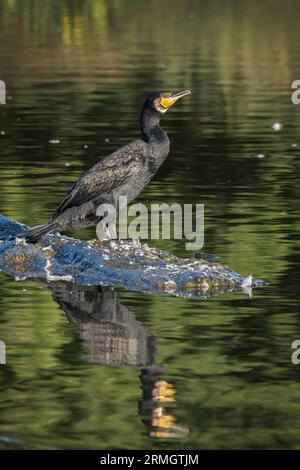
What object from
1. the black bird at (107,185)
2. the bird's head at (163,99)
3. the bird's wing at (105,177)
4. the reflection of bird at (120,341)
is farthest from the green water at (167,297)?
the bird's head at (163,99)

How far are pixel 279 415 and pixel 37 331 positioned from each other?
2.58 metres

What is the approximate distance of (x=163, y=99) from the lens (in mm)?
14055

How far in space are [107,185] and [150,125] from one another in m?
0.74

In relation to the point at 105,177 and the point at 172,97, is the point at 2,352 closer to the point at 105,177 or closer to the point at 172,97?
the point at 105,177

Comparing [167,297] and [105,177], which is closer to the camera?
[167,297]

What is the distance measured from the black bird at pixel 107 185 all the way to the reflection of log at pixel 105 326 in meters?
1.01

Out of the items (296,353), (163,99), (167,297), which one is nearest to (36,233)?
(163,99)

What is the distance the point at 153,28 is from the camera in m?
47.9

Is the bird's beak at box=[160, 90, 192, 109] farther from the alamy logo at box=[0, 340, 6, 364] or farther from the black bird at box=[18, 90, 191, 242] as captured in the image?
the alamy logo at box=[0, 340, 6, 364]

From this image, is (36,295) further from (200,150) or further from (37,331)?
(200,150)

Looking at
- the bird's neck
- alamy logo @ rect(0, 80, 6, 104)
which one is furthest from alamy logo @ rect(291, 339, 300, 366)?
alamy logo @ rect(0, 80, 6, 104)

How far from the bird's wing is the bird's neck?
299 millimetres

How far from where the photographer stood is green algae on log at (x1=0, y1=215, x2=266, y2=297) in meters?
12.4

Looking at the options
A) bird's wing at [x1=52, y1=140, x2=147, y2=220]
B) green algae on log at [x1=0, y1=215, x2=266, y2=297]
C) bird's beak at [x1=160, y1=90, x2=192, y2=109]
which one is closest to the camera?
green algae on log at [x1=0, y1=215, x2=266, y2=297]
